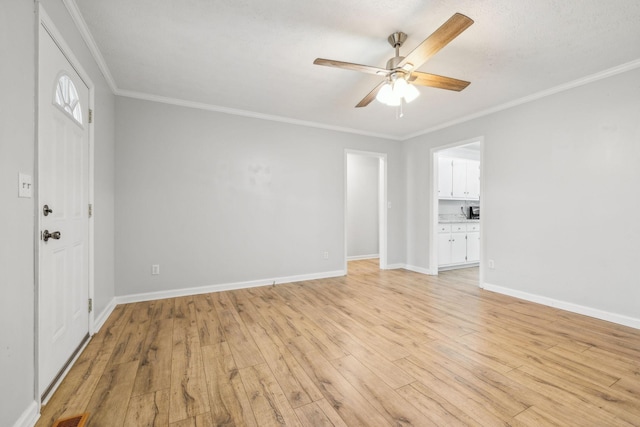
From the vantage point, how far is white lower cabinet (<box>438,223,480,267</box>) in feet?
16.4

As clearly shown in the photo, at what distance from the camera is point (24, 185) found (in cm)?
136

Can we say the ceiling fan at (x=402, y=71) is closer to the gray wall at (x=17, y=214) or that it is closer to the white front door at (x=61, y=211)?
the gray wall at (x=17, y=214)

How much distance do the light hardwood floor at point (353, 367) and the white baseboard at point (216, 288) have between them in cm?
16

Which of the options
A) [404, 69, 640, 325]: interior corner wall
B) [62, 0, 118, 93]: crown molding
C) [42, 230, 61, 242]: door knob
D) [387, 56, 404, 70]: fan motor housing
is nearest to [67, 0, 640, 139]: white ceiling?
[62, 0, 118, 93]: crown molding

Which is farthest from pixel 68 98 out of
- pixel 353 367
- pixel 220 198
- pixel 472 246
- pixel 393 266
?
pixel 472 246

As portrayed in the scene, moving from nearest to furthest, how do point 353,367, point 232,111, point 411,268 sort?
point 353,367, point 232,111, point 411,268

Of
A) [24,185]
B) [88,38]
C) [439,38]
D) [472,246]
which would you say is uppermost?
[88,38]

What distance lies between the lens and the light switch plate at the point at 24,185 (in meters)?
1.32

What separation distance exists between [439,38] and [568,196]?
2.66m

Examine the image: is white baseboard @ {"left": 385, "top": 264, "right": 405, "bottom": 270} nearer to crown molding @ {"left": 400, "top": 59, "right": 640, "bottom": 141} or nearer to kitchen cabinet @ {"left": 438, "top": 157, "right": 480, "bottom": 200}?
kitchen cabinet @ {"left": 438, "top": 157, "right": 480, "bottom": 200}

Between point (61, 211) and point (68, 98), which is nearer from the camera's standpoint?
point (61, 211)

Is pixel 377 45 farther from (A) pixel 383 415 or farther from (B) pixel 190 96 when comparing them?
(A) pixel 383 415

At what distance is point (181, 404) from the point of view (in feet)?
5.05

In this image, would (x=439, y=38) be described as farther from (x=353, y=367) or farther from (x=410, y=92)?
(x=353, y=367)
